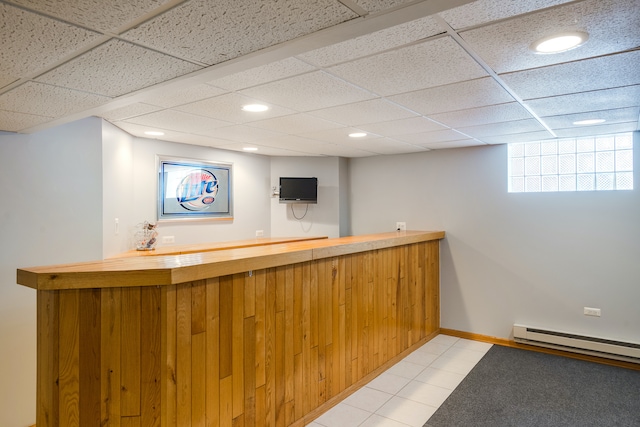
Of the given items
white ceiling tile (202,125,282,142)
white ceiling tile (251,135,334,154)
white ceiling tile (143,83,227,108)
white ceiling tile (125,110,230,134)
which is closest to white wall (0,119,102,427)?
white ceiling tile (125,110,230,134)

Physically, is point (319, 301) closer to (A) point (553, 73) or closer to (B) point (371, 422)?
(B) point (371, 422)

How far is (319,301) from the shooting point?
3064 millimetres

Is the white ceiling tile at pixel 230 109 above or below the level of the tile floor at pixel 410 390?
above

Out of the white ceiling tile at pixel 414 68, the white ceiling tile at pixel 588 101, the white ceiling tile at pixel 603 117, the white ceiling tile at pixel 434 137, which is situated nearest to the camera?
the white ceiling tile at pixel 414 68

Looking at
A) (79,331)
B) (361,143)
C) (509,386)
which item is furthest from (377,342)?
(79,331)

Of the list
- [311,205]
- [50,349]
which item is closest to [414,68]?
[50,349]

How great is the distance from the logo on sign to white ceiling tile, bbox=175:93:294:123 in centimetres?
161

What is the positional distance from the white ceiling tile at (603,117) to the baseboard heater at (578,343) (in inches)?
84.9

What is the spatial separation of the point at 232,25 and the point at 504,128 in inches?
122

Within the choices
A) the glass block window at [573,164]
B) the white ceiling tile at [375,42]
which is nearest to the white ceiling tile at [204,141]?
the white ceiling tile at [375,42]

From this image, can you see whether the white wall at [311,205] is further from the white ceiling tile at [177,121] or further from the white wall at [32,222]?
the white wall at [32,222]

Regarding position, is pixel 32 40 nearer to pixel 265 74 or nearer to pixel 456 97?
pixel 265 74

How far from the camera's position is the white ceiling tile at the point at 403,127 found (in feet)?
11.2

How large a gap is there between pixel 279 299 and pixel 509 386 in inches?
90.8
